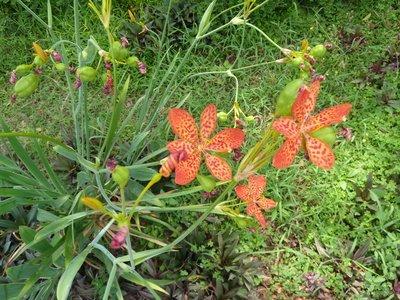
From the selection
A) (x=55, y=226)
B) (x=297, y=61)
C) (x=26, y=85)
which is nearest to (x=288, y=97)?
(x=297, y=61)

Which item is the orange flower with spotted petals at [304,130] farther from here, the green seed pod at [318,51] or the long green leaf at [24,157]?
the long green leaf at [24,157]

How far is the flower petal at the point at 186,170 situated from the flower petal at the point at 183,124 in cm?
6

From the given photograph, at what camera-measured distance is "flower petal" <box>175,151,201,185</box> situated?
100 cm

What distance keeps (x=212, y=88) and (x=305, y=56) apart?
870 mm

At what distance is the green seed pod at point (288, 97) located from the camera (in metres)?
0.85

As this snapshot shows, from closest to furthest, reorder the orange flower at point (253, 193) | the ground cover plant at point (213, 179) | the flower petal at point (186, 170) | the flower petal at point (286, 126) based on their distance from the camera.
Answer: the flower petal at point (286, 126)
the flower petal at point (186, 170)
the ground cover plant at point (213, 179)
the orange flower at point (253, 193)

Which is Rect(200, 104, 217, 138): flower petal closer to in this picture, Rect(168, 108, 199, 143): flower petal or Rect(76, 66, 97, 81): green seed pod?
Rect(168, 108, 199, 143): flower petal

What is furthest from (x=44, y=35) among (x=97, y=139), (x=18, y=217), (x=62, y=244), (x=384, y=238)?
(x=384, y=238)

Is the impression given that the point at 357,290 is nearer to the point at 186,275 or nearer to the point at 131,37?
the point at 186,275

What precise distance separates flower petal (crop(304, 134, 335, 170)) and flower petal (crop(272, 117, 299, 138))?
0.13 feet

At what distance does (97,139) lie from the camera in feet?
6.39

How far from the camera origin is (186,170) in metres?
1.02

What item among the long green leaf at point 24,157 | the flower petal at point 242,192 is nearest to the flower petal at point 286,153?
the flower petal at point 242,192

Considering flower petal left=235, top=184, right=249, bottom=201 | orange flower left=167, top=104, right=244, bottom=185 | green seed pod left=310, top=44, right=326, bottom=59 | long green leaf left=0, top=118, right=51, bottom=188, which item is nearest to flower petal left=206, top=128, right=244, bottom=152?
orange flower left=167, top=104, right=244, bottom=185
